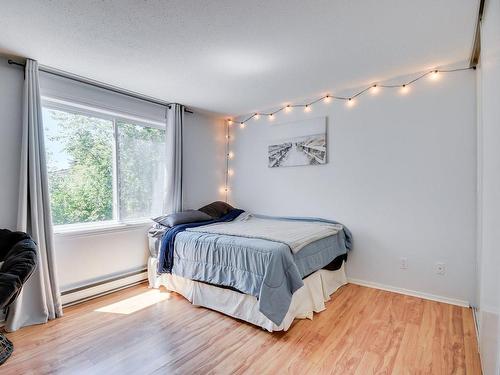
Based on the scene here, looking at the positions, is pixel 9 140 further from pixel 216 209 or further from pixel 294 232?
pixel 294 232

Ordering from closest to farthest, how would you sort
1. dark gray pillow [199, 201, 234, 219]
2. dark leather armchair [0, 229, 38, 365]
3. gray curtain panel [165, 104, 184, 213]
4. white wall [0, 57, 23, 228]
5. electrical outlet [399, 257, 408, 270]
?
dark leather armchair [0, 229, 38, 365] → white wall [0, 57, 23, 228] → electrical outlet [399, 257, 408, 270] → gray curtain panel [165, 104, 184, 213] → dark gray pillow [199, 201, 234, 219]

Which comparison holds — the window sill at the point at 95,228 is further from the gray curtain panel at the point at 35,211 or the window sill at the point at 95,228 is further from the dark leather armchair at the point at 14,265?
the dark leather armchair at the point at 14,265

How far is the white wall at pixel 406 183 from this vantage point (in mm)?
2627

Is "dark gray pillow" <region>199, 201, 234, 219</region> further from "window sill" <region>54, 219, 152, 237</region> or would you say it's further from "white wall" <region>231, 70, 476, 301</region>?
"white wall" <region>231, 70, 476, 301</region>

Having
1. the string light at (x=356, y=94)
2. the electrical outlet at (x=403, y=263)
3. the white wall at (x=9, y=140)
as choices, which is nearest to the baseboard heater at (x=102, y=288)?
the white wall at (x=9, y=140)

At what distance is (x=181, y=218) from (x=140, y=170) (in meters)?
0.88

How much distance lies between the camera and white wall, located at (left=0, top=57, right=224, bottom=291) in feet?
7.87

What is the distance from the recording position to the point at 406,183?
2.91 m

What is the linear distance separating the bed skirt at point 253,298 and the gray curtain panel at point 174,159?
1005 mm

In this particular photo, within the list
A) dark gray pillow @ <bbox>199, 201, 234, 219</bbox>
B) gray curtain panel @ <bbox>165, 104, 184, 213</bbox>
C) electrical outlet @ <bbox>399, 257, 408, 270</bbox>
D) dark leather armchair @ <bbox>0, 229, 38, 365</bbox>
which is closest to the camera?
dark leather armchair @ <bbox>0, 229, 38, 365</bbox>

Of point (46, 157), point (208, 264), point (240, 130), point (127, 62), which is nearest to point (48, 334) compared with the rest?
point (208, 264)

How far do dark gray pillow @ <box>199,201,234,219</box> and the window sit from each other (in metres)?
0.67

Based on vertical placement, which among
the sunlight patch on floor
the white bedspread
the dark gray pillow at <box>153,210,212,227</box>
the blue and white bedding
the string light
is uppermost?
the string light

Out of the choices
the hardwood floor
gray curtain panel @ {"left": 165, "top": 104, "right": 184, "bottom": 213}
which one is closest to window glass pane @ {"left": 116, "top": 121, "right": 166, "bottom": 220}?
gray curtain panel @ {"left": 165, "top": 104, "right": 184, "bottom": 213}
